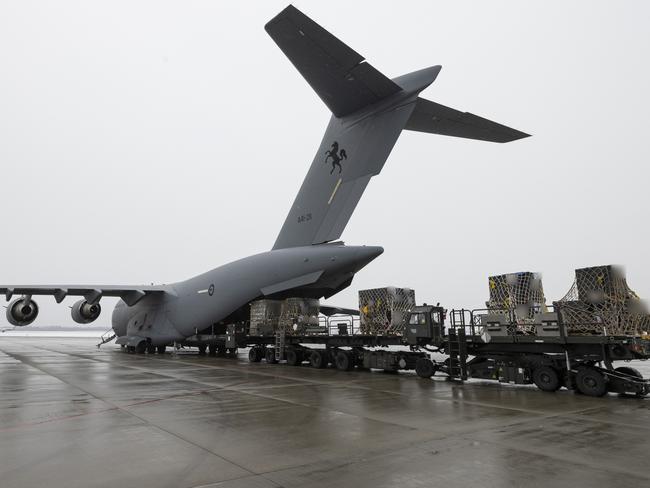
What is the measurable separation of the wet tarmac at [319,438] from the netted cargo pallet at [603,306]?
1.51 meters

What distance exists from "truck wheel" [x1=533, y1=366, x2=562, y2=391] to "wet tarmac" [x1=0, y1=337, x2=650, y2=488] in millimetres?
518

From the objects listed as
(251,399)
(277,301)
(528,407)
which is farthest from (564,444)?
(277,301)

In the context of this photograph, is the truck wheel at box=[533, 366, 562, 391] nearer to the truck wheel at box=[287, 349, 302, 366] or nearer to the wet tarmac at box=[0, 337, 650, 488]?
the wet tarmac at box=[0, 337, 650, 488]

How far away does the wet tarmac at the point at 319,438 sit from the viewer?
439 cm

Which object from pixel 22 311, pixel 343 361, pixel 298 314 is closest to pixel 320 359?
pixel 343 361

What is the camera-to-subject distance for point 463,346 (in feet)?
39.8

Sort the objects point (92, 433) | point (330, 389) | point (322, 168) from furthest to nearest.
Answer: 1. point (322, 168)
2. point (330, 389)
3. point (92, 433)

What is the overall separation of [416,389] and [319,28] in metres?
9.10

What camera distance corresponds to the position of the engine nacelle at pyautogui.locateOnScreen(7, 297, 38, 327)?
2402cm

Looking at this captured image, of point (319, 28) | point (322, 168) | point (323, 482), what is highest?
point (319, 28)

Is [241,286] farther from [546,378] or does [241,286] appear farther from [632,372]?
[632,372]

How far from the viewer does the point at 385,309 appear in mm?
15203

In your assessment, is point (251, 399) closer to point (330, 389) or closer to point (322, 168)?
point (330, 389)

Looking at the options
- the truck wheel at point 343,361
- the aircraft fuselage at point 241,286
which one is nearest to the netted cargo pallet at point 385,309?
the truck wheel at point 343,361
